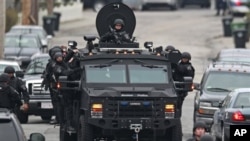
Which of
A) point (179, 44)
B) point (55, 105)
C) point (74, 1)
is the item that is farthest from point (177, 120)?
point (74, 1)

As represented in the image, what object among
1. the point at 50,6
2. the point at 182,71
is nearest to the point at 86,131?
the point at 182,71

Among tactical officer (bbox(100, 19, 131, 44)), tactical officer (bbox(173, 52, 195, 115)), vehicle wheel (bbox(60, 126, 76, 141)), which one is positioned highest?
tactical officer (bbox(100, 19, 131, 44))

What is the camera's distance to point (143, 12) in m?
70.6

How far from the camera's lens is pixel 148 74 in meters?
21.2

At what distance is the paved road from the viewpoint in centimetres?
5272

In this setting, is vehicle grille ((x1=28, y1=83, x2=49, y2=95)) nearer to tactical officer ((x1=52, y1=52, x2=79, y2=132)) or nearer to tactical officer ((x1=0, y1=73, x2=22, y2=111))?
tactical officer ((x1=52, y1=52, x2=79, y2=132))

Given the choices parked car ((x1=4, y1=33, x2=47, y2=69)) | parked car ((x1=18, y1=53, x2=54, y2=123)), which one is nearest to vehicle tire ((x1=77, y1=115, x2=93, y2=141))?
parked car ((x1=18, y1=53, x2=54, y2=123))

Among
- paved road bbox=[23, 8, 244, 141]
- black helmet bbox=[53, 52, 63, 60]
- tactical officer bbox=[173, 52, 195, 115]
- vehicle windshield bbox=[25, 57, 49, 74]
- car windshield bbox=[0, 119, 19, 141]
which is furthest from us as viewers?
paved road bbox=[23, 8, 244, 141]

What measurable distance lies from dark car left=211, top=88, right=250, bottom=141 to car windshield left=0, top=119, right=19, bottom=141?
7.23 meters

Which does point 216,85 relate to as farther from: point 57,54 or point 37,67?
point 37,67

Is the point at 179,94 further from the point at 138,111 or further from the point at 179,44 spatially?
the point at 179,44

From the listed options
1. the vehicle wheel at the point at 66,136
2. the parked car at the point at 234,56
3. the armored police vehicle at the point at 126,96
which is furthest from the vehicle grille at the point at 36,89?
the parked car at the point at 234,56

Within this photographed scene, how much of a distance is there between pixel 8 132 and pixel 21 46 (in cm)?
2870

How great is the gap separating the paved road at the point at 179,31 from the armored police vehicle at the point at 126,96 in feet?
66.1
